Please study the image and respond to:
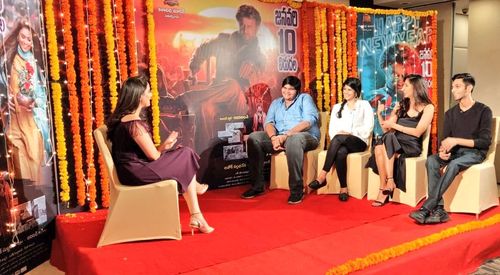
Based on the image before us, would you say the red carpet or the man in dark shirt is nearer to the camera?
the red carpet

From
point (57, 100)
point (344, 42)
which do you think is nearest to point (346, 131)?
point (344, 42)

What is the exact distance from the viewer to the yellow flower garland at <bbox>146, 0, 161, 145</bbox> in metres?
4.47

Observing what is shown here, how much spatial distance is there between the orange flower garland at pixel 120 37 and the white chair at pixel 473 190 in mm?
3284

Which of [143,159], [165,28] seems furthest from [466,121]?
[165,28]

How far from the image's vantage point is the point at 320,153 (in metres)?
4.71

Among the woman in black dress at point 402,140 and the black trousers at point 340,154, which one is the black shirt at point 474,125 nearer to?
the woman in black dress at point 402,140

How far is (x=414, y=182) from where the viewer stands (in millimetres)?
4172

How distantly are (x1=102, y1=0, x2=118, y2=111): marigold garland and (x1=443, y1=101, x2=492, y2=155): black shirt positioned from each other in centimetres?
323

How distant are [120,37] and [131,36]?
0.11 m

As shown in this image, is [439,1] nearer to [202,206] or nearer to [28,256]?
[202,206]

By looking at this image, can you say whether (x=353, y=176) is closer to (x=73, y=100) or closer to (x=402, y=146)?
(x=402, y=146)

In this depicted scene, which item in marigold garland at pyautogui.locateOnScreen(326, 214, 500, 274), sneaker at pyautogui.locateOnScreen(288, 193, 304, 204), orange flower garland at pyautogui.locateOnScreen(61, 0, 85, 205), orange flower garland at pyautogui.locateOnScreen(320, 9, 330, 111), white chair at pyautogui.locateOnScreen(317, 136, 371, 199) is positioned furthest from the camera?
orange flower garland at pyautogui.locateOnScreen(320, 9, 330, 111)

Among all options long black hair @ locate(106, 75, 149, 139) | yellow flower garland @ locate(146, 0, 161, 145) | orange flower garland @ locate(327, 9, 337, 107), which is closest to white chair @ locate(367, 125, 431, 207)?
orange flower garland @ locate(327, 9, 337, 107)

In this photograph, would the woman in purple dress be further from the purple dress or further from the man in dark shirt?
the man in dark shirt
